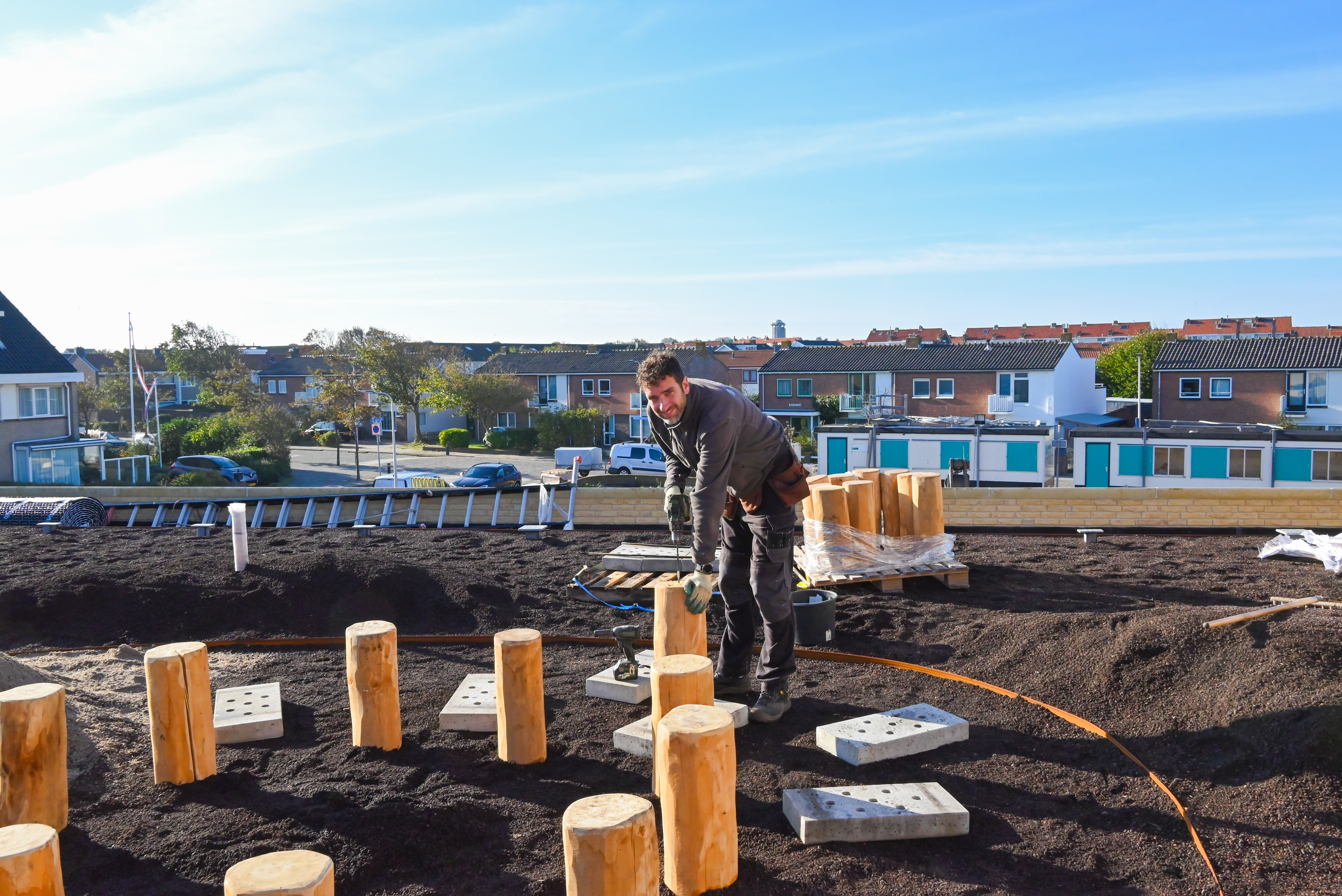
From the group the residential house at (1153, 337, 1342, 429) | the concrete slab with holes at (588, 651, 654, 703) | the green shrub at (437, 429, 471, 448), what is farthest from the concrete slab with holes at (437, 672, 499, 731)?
the green shrub at (437, 429, 471, 448)

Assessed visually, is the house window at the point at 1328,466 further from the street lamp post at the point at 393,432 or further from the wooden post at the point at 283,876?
the wooden post at the point at 283,876

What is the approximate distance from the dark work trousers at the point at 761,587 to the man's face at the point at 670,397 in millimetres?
724

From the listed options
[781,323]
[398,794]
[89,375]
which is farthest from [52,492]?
[781,323]

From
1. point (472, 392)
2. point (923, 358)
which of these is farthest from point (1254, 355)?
point (472, 392)

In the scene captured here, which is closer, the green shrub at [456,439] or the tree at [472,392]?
the tree at [472,392]

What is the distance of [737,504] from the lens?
17.4 ft

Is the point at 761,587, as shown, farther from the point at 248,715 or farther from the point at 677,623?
the point at 248,715

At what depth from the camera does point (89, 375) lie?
54250 millimetres

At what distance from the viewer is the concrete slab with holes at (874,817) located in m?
3.70

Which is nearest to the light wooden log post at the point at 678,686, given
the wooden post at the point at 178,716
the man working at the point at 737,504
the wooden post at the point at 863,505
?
the man working at the point at 737,504

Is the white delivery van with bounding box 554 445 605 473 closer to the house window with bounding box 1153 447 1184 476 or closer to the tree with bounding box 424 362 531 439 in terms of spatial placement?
the tree with bounding box 424 362 531 439

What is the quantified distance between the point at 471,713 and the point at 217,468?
34998 mm

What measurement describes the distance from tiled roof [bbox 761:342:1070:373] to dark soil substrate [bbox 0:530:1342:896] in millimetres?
38438

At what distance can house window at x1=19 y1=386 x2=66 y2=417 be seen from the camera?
31.9m
